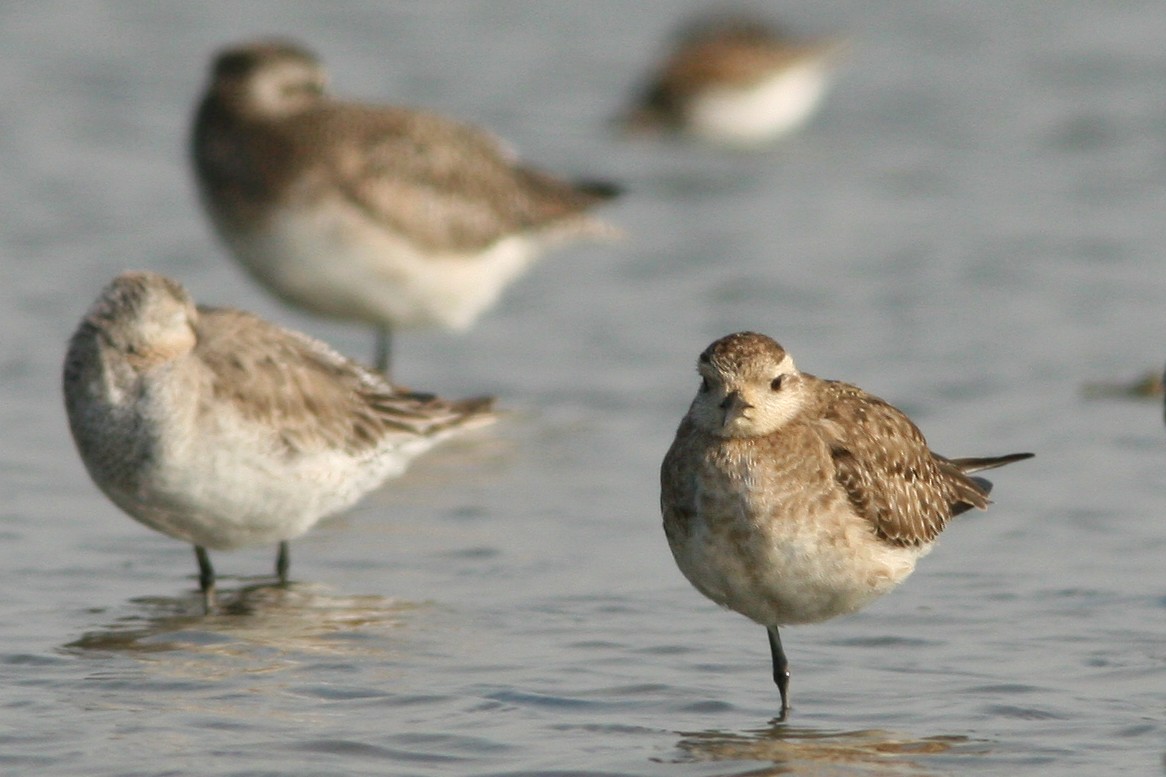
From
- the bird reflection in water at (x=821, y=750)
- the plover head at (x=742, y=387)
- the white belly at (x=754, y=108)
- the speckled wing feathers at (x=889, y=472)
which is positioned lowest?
the bird reflection in water at (x=821, y=750)

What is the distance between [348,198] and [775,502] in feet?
20.7

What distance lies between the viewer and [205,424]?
27.0 feet

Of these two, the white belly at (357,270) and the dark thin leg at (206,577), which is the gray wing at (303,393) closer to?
the dark thin leg at (206,577)

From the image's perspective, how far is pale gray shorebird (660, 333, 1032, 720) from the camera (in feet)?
22.6

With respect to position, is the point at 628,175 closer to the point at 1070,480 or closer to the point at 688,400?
the point at 688,400

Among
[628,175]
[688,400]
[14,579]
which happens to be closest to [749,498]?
[14,579]

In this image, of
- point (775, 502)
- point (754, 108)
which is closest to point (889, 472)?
point (775, 502)

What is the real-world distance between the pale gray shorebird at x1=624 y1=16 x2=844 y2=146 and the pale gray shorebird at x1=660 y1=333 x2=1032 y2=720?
542 inches

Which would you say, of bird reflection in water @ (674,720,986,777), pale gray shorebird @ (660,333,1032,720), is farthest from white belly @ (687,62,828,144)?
bird reflection in water @ (674,720,986,777)

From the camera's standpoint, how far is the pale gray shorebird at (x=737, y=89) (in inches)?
828

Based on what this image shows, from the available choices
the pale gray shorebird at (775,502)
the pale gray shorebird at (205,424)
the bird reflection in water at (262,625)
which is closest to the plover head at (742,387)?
the pale gray shorebird at (775,502)

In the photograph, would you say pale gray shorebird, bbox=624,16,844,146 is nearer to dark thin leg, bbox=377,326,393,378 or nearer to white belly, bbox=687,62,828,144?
white belly, bbox=687,62,828,144

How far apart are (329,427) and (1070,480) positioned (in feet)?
13.1

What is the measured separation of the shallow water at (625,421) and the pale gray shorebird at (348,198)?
65cm
